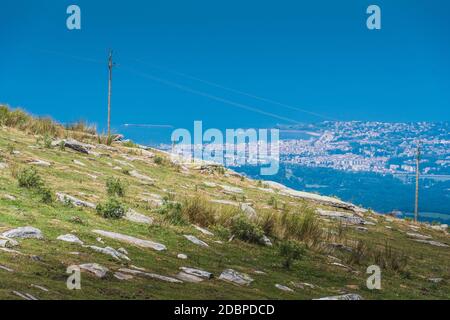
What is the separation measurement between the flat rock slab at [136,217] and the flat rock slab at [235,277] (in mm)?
5733

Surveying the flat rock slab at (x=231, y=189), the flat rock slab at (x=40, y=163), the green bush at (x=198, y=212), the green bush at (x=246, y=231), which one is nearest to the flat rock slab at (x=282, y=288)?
the green bush at (x=246, y=231)

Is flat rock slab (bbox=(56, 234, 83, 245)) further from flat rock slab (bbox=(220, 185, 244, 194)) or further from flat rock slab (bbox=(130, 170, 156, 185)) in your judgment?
flat rock slab (bbox=(220, 185, 244, 194))

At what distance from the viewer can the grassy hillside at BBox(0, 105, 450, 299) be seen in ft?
45.5

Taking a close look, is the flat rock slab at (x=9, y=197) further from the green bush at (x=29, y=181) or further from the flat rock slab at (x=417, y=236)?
the flat rock slab at (x=417, y=236)

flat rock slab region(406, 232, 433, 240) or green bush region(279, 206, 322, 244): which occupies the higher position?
green bush region(279, 206, 322, 244)

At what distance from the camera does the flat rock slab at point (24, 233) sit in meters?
15.5

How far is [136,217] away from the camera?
21.6m

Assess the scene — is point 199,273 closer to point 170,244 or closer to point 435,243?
point 170,244

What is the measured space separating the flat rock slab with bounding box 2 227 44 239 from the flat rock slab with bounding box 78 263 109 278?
2.34m

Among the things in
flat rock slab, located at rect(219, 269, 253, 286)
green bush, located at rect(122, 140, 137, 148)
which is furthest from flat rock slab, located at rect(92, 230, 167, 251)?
green bush, located at rect(122, 140, 137, 148)

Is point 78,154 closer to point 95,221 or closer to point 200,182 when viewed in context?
point 200,182

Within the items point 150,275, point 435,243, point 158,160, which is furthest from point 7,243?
point 158,160

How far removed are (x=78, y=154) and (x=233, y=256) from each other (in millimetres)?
19868

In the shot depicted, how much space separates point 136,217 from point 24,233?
6114 mm
